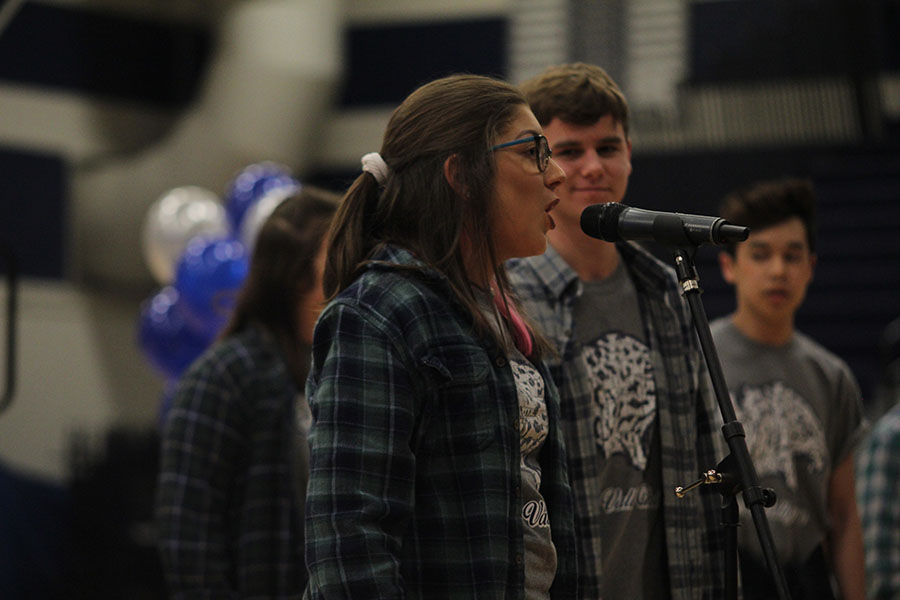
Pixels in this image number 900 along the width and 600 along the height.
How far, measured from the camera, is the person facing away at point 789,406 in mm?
2764

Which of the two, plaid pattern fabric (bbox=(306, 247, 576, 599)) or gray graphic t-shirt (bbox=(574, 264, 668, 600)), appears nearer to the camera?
plaid pattern fabric (bbox=(306, 247, 576, 599))

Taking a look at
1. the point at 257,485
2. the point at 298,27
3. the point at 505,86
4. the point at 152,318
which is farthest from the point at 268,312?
the point at 298,27

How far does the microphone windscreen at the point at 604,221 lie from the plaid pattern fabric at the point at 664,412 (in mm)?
241

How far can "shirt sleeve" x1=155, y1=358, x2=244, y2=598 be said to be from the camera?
2.60m

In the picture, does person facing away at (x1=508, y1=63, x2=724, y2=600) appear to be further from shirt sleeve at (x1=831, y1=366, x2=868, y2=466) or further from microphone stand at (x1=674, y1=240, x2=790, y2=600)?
shirt sleeve at (x1=831, y1=366, x2=868, y2=466)

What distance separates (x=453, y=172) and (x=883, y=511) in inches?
65.8

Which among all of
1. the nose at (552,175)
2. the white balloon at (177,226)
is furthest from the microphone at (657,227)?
the white balloon at (177,226)

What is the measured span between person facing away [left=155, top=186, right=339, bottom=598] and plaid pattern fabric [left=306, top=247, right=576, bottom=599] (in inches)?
35.8

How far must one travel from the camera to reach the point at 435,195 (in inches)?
68.8

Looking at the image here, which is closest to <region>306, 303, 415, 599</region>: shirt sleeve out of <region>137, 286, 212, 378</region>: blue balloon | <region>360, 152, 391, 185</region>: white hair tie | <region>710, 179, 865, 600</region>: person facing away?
<region>360, 152, 391, 185</region>: white hair tie

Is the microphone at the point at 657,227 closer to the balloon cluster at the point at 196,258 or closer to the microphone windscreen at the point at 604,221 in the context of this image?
the microphone windscreen at the point at 604,221

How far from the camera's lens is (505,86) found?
1843 millimetres

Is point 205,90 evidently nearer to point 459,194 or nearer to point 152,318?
point 152,318

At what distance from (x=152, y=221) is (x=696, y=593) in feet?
14.8
